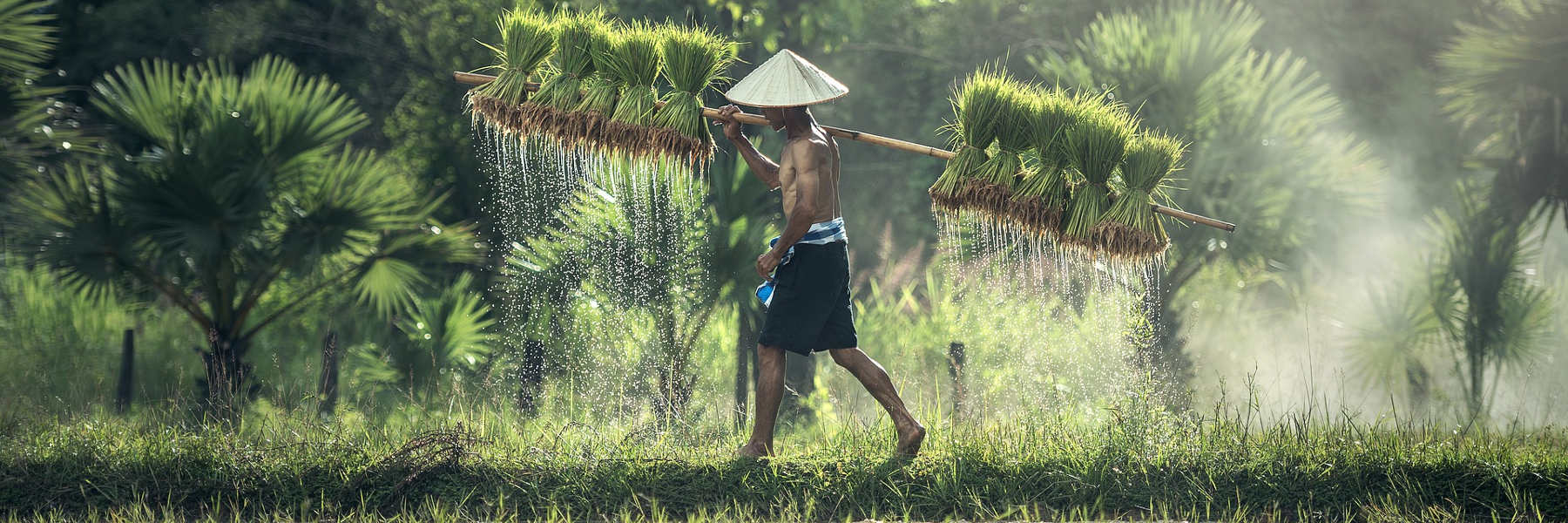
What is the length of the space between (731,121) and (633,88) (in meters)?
0.52

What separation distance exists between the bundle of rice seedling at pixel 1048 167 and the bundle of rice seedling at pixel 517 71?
226 cm

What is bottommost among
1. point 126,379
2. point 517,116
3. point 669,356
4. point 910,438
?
point 126,379

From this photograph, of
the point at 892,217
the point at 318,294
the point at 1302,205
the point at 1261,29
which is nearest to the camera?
the point at 318,294

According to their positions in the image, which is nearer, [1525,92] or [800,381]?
[800,381]

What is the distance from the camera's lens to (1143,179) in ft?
18.4

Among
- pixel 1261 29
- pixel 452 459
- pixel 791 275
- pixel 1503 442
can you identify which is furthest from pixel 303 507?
pixel 1261 29

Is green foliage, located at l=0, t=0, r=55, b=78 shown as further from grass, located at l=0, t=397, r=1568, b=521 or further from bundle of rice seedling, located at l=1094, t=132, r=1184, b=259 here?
bundle of rice seedling, located at l=1094, t=132, r=1184, b=259

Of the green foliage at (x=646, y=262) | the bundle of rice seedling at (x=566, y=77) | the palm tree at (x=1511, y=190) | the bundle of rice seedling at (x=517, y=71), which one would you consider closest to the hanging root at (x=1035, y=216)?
the bundle of rice seedling at (x=566, y=77)

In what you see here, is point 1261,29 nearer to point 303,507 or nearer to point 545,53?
point 545,53

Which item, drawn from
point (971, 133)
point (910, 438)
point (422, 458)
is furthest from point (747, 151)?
point (422, 458)

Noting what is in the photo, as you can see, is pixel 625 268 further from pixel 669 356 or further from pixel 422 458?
pixel 422 458

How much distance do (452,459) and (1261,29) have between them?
14.8m

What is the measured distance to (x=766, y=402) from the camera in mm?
5395

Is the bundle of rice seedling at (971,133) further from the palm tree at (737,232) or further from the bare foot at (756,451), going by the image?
the palm tree at (737,232)
